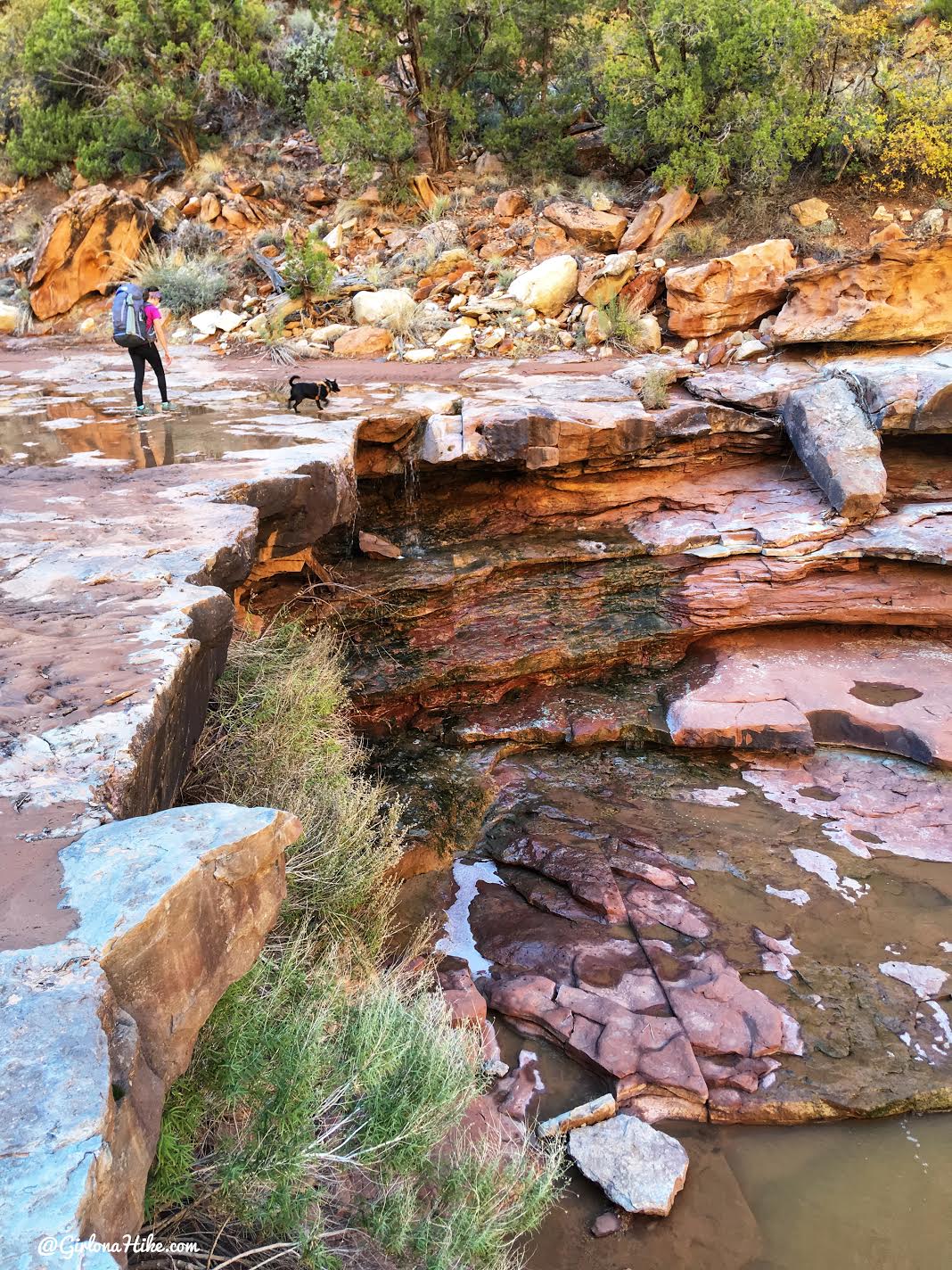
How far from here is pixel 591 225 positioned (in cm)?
1085

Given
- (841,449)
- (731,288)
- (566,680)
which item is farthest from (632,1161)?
(731,288)

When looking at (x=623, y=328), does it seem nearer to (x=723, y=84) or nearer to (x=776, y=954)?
(x=723, y=84)

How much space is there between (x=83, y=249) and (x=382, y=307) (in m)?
5.17

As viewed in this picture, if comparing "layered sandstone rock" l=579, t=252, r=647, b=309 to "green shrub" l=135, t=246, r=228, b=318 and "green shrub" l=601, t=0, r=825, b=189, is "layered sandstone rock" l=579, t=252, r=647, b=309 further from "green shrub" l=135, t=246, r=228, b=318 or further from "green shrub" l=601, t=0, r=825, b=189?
"green shrub" l=135, t=246, r=228, b=318

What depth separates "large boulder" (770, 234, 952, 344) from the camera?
8250mm

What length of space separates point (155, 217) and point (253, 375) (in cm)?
594

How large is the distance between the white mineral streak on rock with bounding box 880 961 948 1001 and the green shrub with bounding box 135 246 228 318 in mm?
11299

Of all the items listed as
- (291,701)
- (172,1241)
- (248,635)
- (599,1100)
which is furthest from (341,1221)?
(248,635)

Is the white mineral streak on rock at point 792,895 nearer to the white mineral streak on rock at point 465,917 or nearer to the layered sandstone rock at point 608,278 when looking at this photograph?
the white mineral streak on rock at point 465,917

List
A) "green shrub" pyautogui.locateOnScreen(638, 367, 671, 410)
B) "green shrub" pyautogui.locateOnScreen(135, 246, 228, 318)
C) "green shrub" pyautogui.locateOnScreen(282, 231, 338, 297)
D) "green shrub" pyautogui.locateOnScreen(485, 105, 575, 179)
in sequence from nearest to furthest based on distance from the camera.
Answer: "green shrub" pyautogui.locateOnScreen(638, 367, 671, 410) → "green shrub" pyautogui.locateOnScreen(282, 231, 338, 297) → "green shrub" pyautogui.locateOnScreen(135, 246, 228, 318) → "green shrub" pyautogui.locateOnScreen(485, 105, 575, 179)

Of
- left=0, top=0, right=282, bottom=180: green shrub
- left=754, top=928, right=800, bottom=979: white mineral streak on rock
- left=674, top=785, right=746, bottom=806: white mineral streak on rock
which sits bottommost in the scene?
left=754, top=928, right=800, bottom=979: white mineral streak on rock

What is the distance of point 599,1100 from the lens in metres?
3.94

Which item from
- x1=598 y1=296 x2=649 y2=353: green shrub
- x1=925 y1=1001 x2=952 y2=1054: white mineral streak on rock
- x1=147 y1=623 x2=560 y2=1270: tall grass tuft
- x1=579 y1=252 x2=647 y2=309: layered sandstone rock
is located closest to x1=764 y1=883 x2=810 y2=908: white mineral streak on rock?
x1=925 y1=1001 x2=952 y2=1054: white mineral streak on rock

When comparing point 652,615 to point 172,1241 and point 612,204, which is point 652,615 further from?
point 612,204
